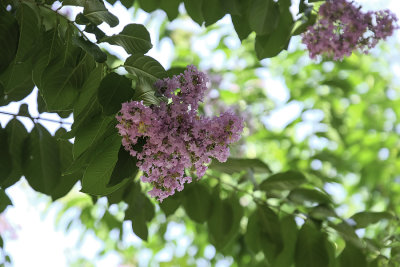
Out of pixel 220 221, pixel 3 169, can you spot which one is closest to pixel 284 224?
pixel 220 221

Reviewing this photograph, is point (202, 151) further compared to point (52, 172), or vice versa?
point (52, 172)

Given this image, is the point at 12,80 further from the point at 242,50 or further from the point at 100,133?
the point at 242,50

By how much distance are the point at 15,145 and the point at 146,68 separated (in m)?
0.64

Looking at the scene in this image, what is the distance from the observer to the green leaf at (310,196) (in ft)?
6.11

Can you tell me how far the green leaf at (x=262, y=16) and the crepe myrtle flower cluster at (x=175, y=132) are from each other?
14.9 inches

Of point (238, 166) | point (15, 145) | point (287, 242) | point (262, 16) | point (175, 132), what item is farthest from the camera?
point (287, 242)

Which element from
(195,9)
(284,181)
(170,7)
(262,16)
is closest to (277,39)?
(262,16)

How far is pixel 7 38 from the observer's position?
1.21 metres

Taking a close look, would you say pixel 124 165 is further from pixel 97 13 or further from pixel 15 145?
pixel 15 145

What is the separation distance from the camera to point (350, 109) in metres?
3.55

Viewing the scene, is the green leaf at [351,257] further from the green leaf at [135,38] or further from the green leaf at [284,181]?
the green leaf at [135,38]

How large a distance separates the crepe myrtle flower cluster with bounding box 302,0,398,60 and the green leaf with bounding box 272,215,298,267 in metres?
0.65

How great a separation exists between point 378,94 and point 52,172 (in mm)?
2835

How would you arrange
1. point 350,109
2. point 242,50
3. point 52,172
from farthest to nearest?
point 242,50 < point 350,109 < point 52,172
